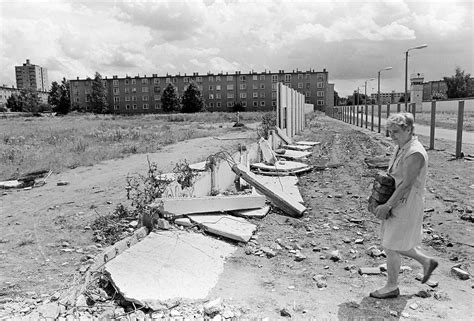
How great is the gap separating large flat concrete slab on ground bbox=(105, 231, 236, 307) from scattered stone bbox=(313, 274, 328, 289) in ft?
3.54

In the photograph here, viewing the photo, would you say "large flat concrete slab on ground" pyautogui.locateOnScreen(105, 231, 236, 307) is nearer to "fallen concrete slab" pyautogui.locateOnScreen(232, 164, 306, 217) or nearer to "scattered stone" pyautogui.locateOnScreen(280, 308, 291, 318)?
"scattered stone" pyautogui.locateOnScreen(280, 308, 291, 318)

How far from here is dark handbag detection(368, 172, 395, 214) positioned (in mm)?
3809

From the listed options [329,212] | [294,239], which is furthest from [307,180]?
[294,239]

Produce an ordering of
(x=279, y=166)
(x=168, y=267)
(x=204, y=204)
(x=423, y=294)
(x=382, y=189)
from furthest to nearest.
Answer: (x=279, y=166) → (x=204, y=204) → (x=168, y=267) → (x=423, y=294) → (x=382, y=189)

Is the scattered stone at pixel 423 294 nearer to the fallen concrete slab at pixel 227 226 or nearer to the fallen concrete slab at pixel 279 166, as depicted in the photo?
the fallen concrete slab at pixel 227 226

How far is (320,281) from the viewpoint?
440 centimetres

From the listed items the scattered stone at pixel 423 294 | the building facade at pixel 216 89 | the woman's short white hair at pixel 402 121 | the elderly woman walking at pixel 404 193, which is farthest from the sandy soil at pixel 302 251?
the building facade at pixel 216 89

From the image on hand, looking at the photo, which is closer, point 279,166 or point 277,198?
point 277,198

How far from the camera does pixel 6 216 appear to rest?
6906 millimetres

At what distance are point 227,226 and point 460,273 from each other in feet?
9.70

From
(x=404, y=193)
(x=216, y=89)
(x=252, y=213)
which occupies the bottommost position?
(x=252, y=213)

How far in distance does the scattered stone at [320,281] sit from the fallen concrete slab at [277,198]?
7.66 feet

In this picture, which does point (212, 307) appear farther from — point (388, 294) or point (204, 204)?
point (204, 204)

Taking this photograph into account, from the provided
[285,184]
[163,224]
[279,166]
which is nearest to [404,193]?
[163,224]
